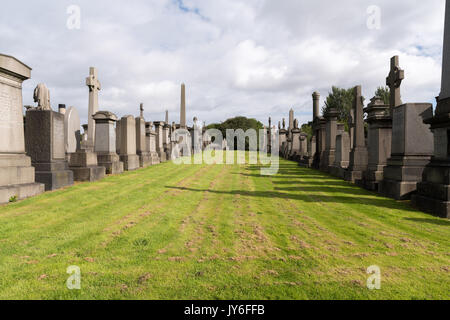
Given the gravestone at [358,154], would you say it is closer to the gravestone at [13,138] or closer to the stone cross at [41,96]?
the gravestone at [13,138]

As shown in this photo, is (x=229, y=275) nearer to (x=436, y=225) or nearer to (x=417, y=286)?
(x=417, y=286)

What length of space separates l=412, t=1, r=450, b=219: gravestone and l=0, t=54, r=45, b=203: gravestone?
373 inches

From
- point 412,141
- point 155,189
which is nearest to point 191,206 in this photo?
point 155,189

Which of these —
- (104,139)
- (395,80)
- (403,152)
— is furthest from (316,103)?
(104,139)

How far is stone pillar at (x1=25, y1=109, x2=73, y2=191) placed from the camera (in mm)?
7736

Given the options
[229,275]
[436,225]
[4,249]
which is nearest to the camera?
[229,275]

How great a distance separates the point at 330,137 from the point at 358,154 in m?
3.51

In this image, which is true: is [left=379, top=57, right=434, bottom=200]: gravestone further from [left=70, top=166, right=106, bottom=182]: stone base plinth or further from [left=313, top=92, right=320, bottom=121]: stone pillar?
[left=313, top=92, right=320, bottom=121]: stone pillar

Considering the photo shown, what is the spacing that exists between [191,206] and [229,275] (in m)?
3.43

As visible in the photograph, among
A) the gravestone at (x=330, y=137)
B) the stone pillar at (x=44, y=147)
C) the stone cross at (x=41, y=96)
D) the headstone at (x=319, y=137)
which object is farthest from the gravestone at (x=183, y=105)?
the stone pillar at (x=44, y=147)

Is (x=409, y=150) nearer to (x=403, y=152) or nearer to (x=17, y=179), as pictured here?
(x=403, y=152)

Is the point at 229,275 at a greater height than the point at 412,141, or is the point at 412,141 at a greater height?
the point at 412,141

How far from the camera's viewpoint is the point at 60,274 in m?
2.88

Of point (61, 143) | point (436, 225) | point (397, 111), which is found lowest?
point (436, 225)
